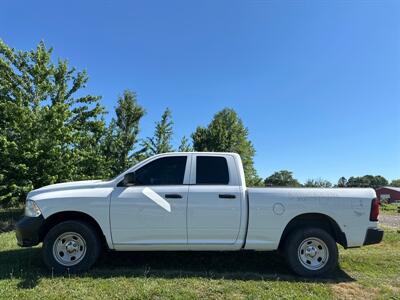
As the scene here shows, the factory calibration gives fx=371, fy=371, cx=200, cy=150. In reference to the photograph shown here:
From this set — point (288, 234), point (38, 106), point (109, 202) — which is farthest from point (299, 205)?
point (38, 106)

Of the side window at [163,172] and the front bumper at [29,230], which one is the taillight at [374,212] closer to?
the side window at [163,172]

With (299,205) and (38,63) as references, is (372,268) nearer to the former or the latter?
(299,205)

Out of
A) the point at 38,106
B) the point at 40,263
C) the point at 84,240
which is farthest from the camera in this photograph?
the point at 38,106

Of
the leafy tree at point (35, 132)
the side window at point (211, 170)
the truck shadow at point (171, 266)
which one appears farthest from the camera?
the leafy tree at point (35, 132)

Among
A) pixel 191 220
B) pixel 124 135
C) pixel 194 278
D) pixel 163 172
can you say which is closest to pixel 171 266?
pixel 194 278

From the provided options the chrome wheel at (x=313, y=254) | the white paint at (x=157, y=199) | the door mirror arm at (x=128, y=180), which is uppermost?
the door mirror arm at (x=128, y=180)

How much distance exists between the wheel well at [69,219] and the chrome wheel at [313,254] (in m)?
3.27

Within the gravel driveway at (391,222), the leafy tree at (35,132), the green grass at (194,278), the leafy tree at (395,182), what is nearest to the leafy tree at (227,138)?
the gravel driveway at (391,222)

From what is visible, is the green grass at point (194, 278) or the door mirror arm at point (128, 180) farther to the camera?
the door mirror arm at point (128, 180)

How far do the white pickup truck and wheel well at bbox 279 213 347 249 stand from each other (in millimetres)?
24

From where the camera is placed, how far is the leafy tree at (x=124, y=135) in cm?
2203

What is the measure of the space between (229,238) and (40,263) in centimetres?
337

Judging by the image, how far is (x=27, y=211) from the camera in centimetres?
607

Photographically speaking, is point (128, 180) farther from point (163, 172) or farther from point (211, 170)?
point (211, 170)
